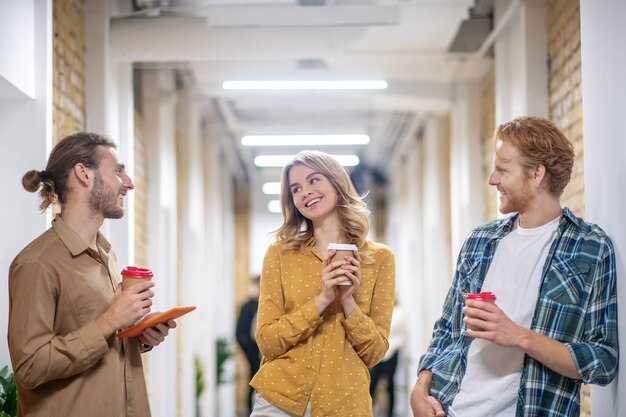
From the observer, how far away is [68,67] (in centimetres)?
506

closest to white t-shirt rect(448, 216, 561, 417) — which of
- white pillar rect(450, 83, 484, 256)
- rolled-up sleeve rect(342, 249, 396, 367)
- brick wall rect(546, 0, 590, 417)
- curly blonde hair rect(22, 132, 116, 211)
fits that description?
rolled-up sleeve rect(342, 249, 396, 367)

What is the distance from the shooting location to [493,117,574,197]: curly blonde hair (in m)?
2.63

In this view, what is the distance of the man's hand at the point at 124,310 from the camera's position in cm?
269

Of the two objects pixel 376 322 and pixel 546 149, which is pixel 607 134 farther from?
pixel 376 322

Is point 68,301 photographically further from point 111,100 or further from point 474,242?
point 111,100

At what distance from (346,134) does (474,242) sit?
22.9 ft

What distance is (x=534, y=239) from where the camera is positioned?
2.64 metres

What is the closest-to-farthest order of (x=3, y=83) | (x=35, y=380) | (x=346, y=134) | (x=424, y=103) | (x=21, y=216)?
1. (x=35, y=380)
2. (x=3, y=83)
3. (x=21, y=216)
4. (x=424, y=103)
5. (x=346, y=134)

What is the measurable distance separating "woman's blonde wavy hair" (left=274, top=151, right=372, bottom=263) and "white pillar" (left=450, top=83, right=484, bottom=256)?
4.12 m

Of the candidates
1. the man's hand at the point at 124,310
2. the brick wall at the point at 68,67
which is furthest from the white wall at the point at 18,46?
the man's hand at the point at 124,310

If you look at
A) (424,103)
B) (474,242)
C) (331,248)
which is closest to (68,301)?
(331,248)

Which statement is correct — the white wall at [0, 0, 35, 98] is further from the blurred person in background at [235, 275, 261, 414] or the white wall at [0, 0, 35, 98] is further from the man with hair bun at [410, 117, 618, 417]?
the blurred person in background at [235, 275, 261, 414]

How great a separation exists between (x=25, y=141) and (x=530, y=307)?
7.81 feet

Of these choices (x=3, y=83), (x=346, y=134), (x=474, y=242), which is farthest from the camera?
(x=346, y=134)
